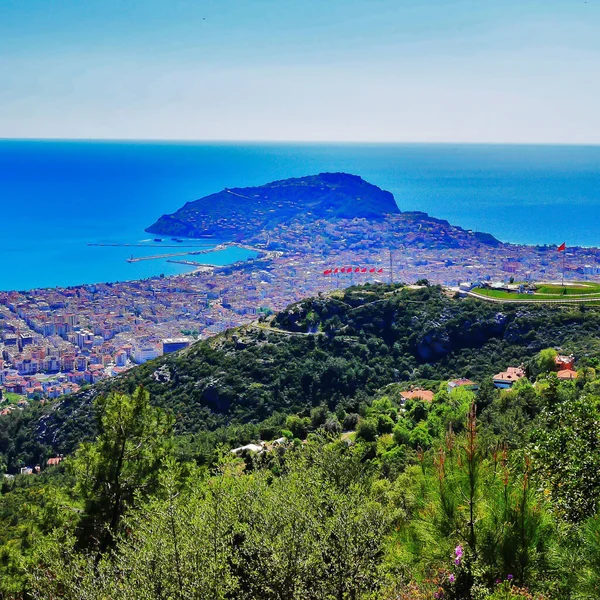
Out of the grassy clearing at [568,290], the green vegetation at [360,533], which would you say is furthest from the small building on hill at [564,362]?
the green vegetation at [360,533]

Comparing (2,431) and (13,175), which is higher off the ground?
(13,175)

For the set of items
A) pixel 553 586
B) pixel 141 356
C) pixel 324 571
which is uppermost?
pixel 553 586

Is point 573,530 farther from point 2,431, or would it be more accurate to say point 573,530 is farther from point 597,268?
point 597,268

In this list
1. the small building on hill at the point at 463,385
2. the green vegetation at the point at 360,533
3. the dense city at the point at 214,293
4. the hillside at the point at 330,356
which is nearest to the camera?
the green vegetation at the point at 360,533

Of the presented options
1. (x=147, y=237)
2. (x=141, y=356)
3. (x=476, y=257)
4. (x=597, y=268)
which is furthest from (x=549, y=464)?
(x=147, y=237)

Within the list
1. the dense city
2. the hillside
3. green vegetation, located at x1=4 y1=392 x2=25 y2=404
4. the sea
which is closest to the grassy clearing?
the hillside

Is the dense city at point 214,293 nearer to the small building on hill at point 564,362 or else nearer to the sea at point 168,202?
the sea at point 168,202
